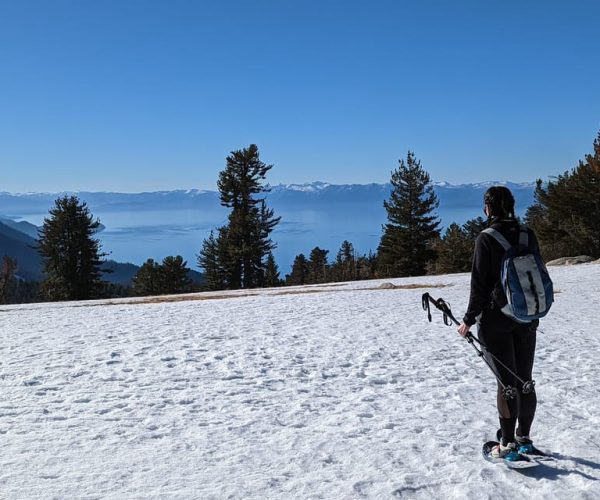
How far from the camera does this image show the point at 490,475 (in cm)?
489

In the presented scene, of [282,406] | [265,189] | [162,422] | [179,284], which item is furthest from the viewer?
[179,284]

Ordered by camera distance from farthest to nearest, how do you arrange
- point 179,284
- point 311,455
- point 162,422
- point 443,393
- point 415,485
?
point 179,284
point 443,393
point 162,422
point 311,455
point 415,485

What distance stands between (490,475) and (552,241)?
45104 mm

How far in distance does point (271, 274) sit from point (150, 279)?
76.0 ft

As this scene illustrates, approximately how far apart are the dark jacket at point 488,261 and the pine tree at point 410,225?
43.5m

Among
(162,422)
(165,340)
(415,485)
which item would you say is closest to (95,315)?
(165,340)

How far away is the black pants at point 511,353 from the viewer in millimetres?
4727

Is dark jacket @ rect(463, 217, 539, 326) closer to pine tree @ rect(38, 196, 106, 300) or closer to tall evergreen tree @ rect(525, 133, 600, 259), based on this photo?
tall evergreen tree @ rect(525, 133, 600, 259)

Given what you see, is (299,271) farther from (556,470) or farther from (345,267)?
(556,470)

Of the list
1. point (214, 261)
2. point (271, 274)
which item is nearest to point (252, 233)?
point (214, 261)

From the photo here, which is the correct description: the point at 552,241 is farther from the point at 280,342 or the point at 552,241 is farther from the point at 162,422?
the point at 162,422

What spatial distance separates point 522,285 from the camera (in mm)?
4535

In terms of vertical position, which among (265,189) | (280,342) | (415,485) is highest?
(265,189)

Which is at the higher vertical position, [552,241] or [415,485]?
[552,241]
